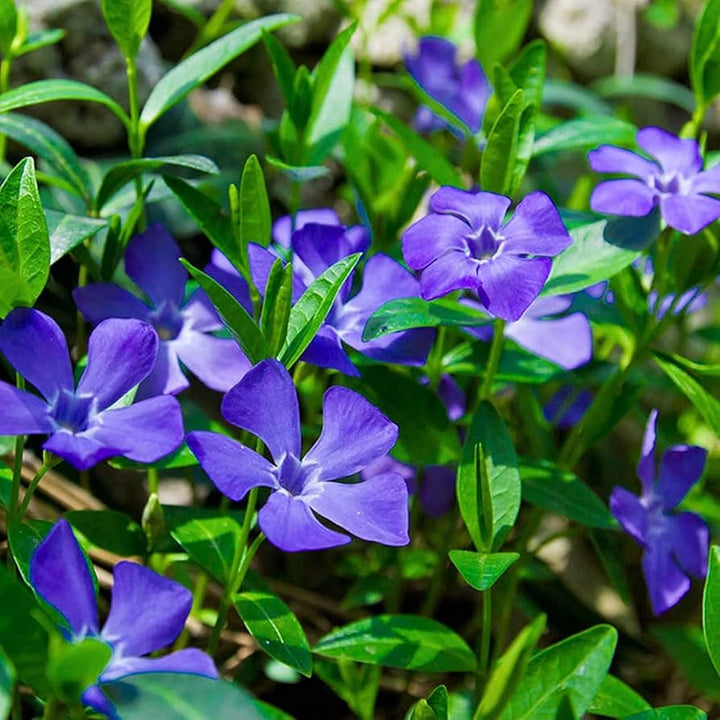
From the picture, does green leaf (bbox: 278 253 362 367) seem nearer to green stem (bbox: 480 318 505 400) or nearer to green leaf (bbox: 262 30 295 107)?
green stem (bbox: 480 318 505 400)

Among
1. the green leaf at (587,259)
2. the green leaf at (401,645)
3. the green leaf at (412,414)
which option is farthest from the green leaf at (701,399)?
the green leaf at (401,645)

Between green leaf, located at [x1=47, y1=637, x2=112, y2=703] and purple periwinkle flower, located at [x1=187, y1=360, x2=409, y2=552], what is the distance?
0.59 feet

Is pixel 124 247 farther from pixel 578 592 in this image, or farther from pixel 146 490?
pixel 578 592

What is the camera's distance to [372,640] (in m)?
1.04

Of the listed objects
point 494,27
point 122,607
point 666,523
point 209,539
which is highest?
point 494,27

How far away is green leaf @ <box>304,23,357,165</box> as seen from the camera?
50.1 inches

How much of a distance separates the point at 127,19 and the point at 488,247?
49 cm

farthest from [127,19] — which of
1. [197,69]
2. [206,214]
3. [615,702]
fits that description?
[615,702]

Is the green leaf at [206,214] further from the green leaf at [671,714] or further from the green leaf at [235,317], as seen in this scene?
the green leaf at [671,714]

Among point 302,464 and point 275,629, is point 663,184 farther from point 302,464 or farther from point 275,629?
point 275,629

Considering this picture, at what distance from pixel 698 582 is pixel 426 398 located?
89 cm

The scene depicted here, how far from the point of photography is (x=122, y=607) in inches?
32.1

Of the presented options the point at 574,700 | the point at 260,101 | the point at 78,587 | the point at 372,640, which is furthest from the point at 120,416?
the point at 260,101

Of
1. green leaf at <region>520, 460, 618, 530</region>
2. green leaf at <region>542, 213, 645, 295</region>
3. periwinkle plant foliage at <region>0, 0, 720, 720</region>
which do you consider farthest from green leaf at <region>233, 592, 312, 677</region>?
green leaf at <region>542, 213, 645, 295</region>
